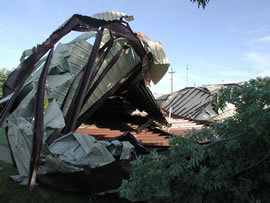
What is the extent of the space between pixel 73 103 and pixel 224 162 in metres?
3.23

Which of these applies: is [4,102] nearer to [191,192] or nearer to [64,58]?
[64,58]

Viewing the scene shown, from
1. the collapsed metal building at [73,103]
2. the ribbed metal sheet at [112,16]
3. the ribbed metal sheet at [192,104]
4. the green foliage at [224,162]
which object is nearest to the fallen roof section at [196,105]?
the ribbed metal sheet at [192,104]

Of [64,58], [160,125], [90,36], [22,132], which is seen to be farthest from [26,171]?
[160,125]

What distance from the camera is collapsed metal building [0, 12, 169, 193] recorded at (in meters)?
3.59

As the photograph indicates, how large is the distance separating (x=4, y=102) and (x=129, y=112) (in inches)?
212

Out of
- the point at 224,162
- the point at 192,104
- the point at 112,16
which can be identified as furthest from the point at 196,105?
the point at 224,162

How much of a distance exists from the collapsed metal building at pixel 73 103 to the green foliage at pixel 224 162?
0.94 m

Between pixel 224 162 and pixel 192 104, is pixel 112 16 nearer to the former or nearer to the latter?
pixel 224 162

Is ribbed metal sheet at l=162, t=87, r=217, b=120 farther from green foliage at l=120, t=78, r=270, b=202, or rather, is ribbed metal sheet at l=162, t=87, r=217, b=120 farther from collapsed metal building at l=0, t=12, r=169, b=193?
green foliage at l=120, t=78, r=270, b=202

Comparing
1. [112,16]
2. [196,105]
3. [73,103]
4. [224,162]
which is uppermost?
[112,16]

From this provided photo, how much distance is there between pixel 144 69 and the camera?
6465 mm

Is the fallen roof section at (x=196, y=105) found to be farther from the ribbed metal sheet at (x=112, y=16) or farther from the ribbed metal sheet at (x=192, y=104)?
the ribbed metal sheet at (x=112, y=16)

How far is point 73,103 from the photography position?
4.80 metres

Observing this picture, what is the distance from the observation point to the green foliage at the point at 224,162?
271 centimetres
